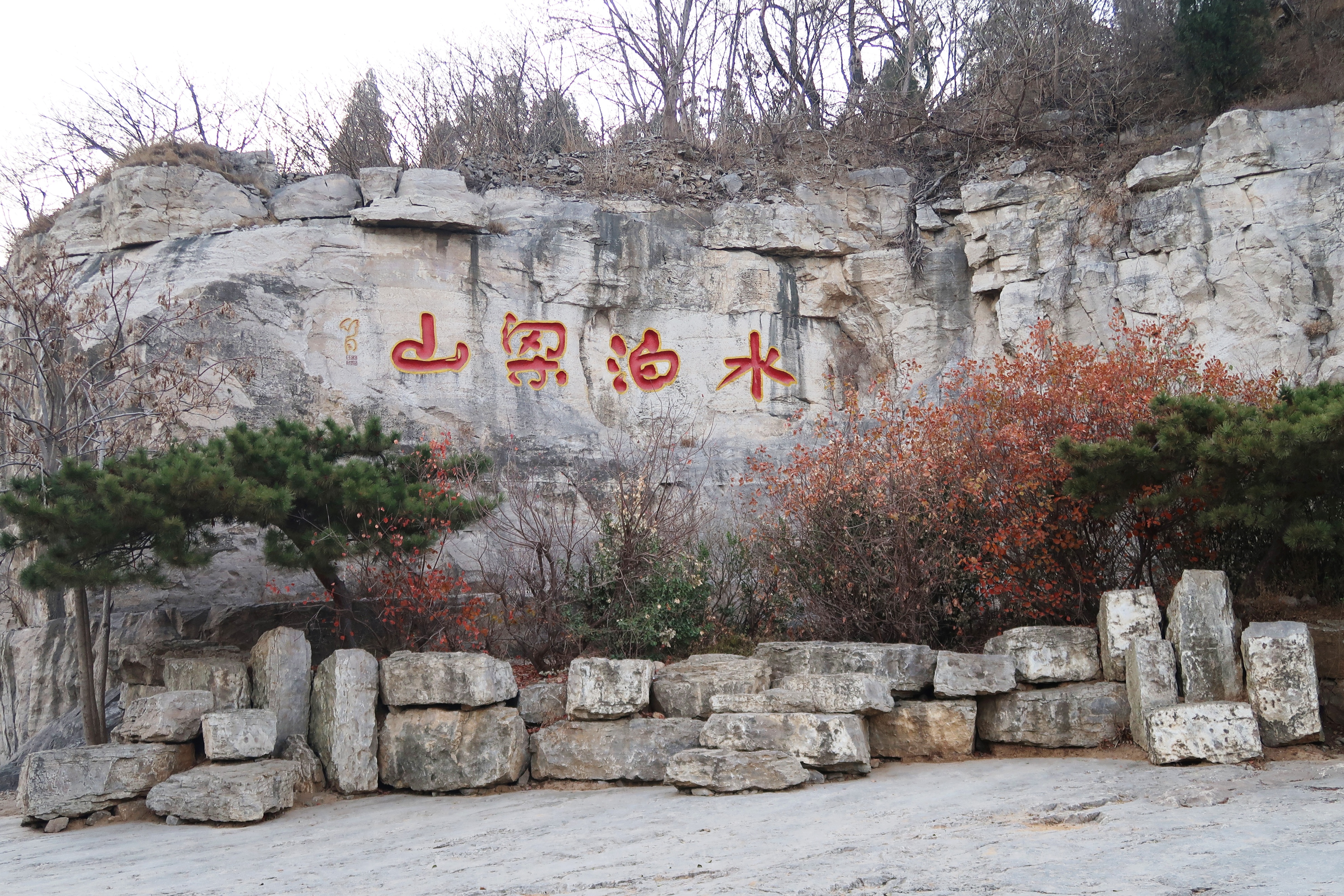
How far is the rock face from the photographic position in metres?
5.91

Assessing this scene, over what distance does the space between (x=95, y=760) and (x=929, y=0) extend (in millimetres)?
14660

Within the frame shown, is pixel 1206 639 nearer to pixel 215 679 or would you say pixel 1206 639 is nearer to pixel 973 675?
pixel 973 675

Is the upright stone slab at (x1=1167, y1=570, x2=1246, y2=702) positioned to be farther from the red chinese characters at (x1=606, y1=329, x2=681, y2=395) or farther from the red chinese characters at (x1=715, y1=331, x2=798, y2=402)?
the red chinese characters at (x1=606, y1=329, x2=681, y2=395)

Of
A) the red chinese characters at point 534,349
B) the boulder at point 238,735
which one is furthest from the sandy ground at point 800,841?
the red chinese characters at point 534,349

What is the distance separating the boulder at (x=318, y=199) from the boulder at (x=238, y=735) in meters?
6.48

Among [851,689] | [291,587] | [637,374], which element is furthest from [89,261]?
[851,689]

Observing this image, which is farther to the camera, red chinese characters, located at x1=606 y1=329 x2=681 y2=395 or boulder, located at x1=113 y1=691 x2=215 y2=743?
red chinese characters, located at x1=606 y1=329 x2=681 y2=395

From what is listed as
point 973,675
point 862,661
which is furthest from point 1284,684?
point 862,661

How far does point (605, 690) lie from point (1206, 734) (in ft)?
11.8

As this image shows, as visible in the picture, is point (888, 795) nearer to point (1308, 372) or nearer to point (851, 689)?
point (851, 689)

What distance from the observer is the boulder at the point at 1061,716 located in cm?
650

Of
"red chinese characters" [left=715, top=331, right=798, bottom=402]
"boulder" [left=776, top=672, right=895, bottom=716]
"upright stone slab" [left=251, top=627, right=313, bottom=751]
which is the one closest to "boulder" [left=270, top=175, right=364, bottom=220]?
"red chinese characters" [left=715, top=331, right=798, bottom=402]

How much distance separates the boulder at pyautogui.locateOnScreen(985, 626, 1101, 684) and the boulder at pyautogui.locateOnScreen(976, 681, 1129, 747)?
8cm

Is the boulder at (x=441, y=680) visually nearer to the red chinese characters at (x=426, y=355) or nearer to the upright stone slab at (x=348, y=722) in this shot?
the upright stone slab at (x=348, y=722)
